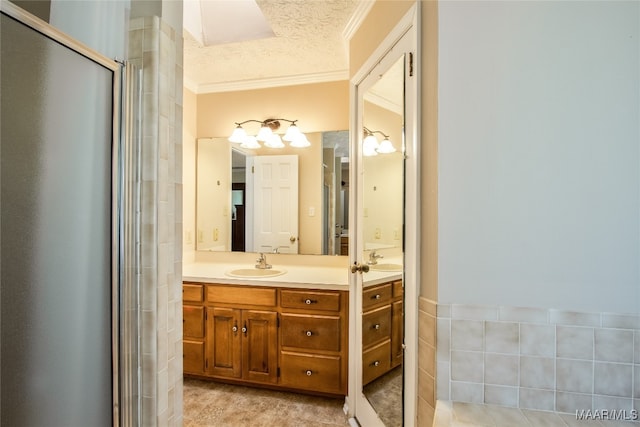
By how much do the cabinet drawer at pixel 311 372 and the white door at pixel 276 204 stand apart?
0.89 m

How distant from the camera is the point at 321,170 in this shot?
264 cm

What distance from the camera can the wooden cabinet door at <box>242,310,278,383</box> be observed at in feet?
7.17

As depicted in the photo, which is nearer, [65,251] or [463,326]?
[65,251]

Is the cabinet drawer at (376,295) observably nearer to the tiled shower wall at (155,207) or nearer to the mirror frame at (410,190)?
the mirror frame at (410,190)

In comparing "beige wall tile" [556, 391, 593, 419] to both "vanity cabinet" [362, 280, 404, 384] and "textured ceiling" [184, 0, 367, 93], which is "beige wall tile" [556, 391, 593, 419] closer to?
"vanity cabinet" [362, 280, 404, 384]

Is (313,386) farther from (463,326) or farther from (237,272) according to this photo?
(463,326)

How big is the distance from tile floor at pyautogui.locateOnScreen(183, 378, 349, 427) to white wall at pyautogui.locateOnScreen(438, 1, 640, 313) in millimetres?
1473

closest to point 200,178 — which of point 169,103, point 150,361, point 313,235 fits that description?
point 313,235

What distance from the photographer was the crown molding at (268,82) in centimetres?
267

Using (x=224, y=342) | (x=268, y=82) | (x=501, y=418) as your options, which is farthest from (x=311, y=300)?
(x=268, y=82)

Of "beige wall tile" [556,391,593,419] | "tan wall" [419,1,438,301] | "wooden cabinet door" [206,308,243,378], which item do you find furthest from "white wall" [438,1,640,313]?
"wooden cabinet door" [206,308,243,378]

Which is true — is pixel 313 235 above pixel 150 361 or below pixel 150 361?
above

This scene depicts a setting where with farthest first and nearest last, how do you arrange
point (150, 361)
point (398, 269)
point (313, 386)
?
point (313, 386) → point (398, 269) → point (150, 361)

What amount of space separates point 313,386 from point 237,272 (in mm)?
1045
